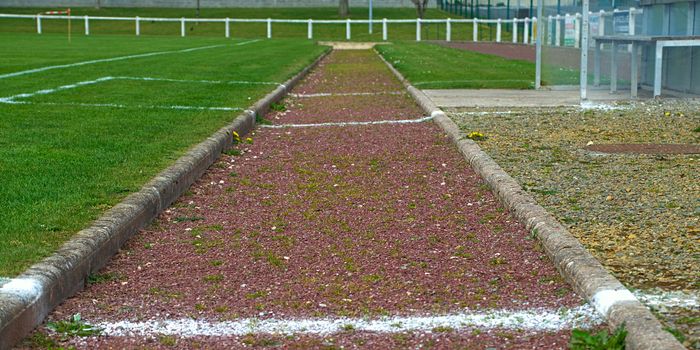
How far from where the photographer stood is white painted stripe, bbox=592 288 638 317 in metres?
4.36

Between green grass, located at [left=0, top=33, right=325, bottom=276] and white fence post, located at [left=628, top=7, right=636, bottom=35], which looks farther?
white fence post, located at [left=628, top=7, right=636, bottom=35]

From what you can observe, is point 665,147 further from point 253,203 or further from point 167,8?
point 167,8

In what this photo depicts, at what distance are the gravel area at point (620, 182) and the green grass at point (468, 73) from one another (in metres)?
4.25

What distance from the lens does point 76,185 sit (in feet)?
22.2

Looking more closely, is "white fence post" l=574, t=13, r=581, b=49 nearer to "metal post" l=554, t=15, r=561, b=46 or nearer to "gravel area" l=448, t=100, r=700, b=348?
"metal post" l=554, t=15, r=561, b=46

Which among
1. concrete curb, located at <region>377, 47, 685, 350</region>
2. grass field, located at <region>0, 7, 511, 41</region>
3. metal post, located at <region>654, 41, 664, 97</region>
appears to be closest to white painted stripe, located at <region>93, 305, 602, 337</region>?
concrete curb, located at <region>377, 47, 685, 350</region>

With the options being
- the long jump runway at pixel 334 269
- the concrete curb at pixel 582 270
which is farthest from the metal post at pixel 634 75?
the concrete curb at pixel 582 270

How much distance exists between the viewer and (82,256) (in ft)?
16.6

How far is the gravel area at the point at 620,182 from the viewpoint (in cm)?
507

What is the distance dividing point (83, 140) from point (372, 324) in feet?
16.7

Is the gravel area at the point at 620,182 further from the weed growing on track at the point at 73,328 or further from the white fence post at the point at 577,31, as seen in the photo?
the white fence post at the point at 577,31

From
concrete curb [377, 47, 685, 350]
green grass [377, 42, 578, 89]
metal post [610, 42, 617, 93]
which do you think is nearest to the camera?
concrete curb [377, 47, 685, 350]

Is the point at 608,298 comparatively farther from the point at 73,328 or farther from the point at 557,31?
the point at 557,31

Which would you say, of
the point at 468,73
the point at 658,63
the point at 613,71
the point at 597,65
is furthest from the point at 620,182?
the point at 468,73
